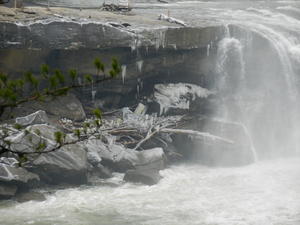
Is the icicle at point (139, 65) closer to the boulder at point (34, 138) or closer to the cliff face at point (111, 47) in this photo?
the cliff face at point (111, 47)

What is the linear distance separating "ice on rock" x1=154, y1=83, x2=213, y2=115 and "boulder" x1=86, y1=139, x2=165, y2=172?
7.85 feet

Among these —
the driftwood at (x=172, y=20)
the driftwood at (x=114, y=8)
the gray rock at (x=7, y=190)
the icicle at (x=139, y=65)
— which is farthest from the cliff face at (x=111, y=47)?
the gray rock at (x=7, y=190)

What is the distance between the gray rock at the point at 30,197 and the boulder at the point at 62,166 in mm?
901

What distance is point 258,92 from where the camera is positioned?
69.3 ft

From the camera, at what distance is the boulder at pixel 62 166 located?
1586 cm

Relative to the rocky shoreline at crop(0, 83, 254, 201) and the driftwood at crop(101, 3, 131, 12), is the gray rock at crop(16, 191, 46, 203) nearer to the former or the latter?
the rocky shoreline at crop(0, 83, 254, 201)

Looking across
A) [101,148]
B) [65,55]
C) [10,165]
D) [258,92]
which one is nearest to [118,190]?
[101,148]

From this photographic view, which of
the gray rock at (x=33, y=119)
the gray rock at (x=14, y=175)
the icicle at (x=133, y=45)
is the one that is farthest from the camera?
the icicle at (x=133, y=45)

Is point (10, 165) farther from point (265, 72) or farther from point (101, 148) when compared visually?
point (265, 72)

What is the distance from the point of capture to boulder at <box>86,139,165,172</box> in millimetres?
17344

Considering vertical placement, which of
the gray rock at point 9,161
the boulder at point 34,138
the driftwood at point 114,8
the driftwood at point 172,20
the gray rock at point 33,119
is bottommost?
the gray rock at point 9,161

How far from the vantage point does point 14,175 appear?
15039 mm

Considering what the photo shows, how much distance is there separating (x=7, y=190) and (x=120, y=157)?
392 centimetres

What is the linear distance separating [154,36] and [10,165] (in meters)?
6.70
